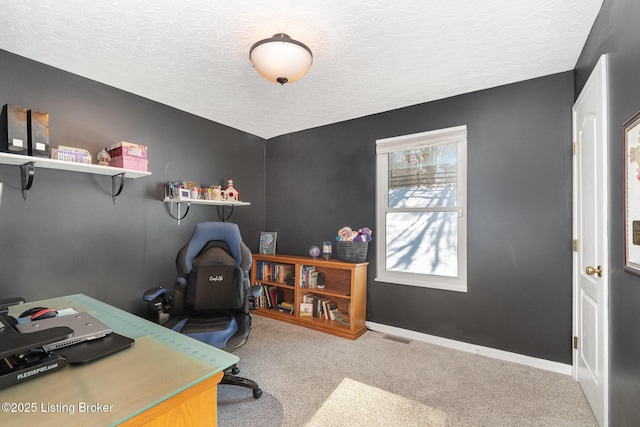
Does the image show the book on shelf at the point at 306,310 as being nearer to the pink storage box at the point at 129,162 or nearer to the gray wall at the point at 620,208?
the pink storage box at the point at 129,162

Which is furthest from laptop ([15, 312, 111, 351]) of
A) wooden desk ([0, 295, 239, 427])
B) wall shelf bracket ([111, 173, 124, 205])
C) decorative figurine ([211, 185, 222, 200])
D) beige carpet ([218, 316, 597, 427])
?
decorative figurine ([211, 185, 222, 200])

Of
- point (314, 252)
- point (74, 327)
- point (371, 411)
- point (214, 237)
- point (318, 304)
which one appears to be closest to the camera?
point (74, 327)

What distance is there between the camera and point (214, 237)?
247 centimetres

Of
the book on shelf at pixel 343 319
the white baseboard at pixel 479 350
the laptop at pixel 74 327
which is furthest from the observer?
the book on shelf at pixel 343 319

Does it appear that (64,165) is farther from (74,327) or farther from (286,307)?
(286,307)

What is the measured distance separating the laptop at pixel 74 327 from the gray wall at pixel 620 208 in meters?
2.23

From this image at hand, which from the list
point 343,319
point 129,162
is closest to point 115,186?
point 129,162

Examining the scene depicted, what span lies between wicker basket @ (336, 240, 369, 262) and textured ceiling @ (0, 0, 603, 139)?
59.9 inches

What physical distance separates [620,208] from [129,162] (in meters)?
3.30

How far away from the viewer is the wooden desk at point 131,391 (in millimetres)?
716

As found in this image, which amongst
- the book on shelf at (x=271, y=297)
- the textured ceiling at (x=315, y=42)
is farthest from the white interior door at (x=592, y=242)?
the book on shelf at (x=271, y=297)

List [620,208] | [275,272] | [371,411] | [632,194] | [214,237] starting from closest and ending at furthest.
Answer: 1. [632,194]
2. [620,208]
3. [371,411]
4. [214,237]
5. [275,272]

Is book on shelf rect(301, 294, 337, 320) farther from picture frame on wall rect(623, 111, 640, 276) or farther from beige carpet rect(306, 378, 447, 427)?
picture frame on wall rect(623, 111, 640, 276)

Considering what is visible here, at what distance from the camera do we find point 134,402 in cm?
77
